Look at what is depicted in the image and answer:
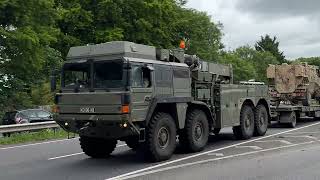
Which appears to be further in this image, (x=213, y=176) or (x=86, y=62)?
(x=86, y=62)

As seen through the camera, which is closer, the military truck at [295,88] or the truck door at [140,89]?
the truck door at [140,89]

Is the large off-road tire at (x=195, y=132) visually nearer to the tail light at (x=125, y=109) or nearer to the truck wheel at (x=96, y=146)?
the truck wheel at (x=96, y=146)

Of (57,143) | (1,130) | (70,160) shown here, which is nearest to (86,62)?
(70,160)

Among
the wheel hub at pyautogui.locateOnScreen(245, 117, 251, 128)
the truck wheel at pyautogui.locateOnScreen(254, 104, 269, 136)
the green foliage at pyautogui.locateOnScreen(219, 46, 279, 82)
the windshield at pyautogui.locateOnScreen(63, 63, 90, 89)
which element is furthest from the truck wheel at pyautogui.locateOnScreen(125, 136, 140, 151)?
the green foliage at pyautogui.locateOnScreen(219, 46, 279, 82)

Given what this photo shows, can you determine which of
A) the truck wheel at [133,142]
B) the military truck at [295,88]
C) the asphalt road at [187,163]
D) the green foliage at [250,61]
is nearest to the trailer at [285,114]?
the military truck at [295,88]

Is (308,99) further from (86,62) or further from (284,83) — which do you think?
(86,62)

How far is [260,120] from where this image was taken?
62.8ft

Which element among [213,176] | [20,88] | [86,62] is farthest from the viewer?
[20,88]

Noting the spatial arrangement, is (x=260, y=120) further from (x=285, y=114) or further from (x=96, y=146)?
(x=96, y=146)

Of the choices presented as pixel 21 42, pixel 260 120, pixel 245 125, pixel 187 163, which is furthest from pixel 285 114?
pixel 21 42

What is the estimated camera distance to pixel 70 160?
46.3 feet

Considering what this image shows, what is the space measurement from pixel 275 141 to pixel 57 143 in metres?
7.40

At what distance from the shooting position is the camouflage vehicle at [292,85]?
25.6 m

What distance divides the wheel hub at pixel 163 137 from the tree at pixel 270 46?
348ft
